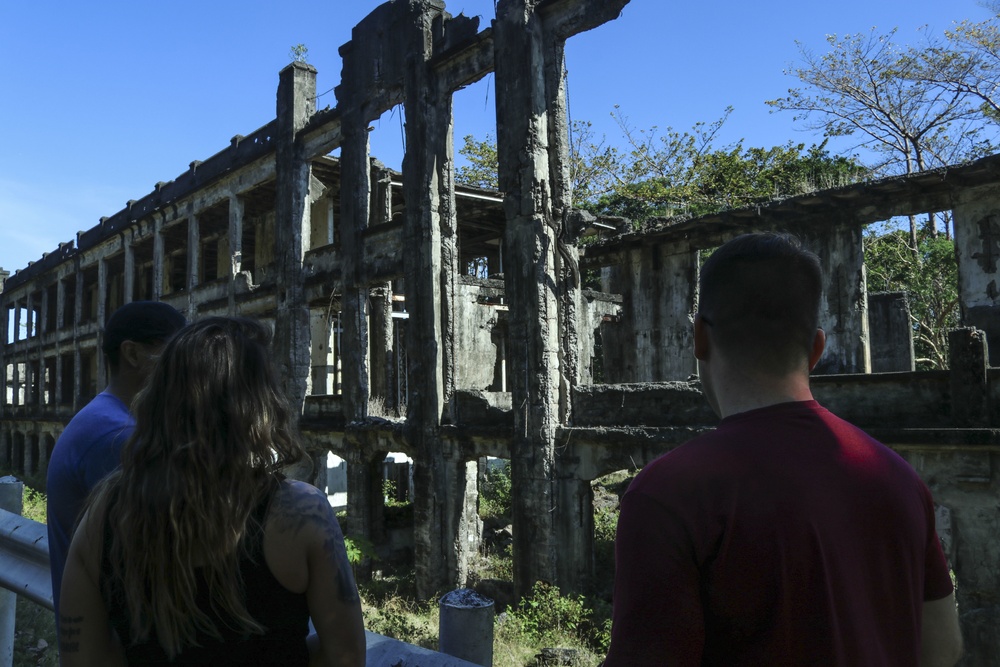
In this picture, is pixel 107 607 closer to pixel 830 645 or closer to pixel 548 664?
pixel 830 645

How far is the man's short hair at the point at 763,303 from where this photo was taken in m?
1.53

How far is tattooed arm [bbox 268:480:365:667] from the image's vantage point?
67.2 inches

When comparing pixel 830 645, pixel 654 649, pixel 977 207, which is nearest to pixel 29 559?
pixel 654 649

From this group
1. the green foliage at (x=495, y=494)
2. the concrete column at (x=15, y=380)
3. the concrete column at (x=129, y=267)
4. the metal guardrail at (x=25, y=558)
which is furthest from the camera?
the concrete column at (x=15, y=380)

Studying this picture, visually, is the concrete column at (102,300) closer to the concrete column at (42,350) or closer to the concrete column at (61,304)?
the concrete column at (61,304)

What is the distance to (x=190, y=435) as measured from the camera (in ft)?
5.57

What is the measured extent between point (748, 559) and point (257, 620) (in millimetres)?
1085

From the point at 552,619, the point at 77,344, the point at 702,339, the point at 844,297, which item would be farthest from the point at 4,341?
the point at 702,339

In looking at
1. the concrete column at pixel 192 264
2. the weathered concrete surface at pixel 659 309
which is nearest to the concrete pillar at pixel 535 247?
the weathered concrete surface at pixel 659 309

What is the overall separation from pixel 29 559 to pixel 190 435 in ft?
6.69

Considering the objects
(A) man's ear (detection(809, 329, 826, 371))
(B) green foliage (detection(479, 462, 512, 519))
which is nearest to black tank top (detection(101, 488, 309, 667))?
(A) man's ear (detection(809, 329, 826, 371))

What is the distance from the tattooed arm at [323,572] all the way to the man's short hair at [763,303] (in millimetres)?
967

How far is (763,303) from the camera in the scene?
155 centimetres

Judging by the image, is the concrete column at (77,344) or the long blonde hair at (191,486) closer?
the long blonde hair at (191,486)
